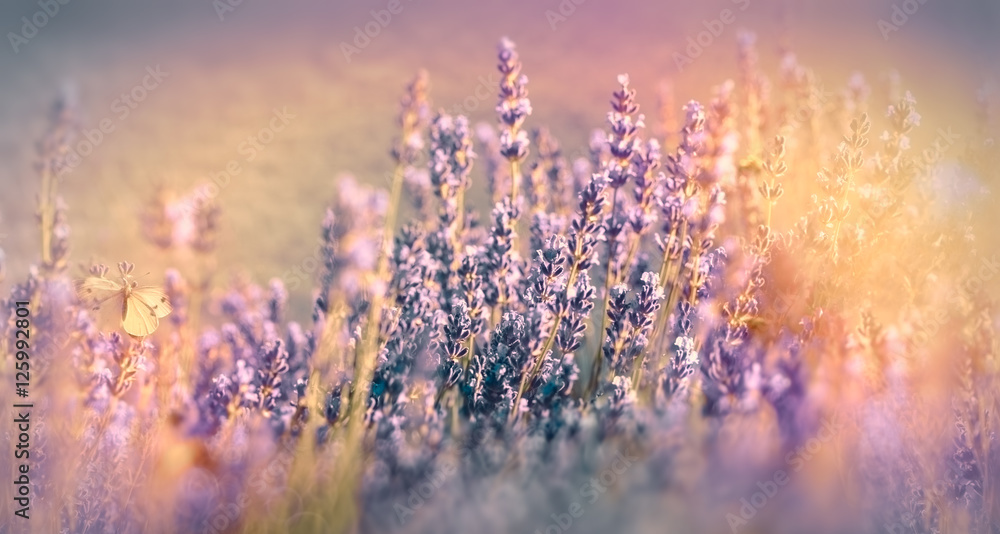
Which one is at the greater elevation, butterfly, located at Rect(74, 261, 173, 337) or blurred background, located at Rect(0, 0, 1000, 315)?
blurred background, located at Rect(0, 0, 1000, 315)

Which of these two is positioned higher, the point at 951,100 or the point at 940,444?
the point at 951,100

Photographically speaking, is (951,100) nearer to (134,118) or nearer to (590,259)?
(590,259)

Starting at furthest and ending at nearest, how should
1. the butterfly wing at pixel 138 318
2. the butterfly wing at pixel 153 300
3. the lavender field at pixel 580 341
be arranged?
the butterfly wing at pixel 153 300 → the butterfly wing at pixel 138 318 → the lavender field at pixel 580 341

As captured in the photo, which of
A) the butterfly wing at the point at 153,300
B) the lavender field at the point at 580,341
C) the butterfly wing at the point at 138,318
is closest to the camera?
the lavender field at the point at 580,341

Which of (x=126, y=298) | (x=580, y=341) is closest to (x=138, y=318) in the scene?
(x=126, y=298)

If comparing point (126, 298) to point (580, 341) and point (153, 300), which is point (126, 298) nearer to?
point (153, 300)

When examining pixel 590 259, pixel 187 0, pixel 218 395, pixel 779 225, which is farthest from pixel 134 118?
pixel 779 225

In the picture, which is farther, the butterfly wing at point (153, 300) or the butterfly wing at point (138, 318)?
the butterfly wing at point (153, 300)
